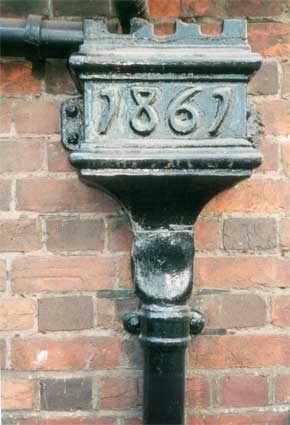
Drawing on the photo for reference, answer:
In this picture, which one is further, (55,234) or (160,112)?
(55,234)

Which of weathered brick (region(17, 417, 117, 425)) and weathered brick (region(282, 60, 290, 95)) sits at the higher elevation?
weathered brick (region(282, 60, 290, 95))

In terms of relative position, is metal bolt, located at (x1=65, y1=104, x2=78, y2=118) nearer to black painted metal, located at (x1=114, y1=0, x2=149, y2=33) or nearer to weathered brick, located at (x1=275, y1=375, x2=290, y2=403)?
black painted metal, located at (x1=114, y1=0, x2=149, y2=33)

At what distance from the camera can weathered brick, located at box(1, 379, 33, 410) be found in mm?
1563

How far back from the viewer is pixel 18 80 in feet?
5.09

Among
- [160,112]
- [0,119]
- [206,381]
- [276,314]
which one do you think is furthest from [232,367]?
[0,119]

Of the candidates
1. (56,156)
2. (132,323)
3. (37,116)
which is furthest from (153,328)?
(37,116)

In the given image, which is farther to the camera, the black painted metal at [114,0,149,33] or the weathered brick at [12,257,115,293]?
the weathered brick at [12,257,115,293]

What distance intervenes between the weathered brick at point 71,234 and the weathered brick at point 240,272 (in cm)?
28

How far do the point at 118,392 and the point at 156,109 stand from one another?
735 millimetres

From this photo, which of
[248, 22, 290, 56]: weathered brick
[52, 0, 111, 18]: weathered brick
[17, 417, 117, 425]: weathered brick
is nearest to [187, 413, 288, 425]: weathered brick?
[17, 417, 117, 425]: weathered brick

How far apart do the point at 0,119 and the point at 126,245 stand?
17.7 inches

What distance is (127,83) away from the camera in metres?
1.31

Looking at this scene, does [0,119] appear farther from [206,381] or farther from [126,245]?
[206,381]

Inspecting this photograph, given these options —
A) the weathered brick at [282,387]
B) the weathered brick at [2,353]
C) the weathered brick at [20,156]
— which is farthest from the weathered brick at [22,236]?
the weathered brick at [282,387]
